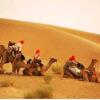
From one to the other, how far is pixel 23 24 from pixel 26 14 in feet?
0.41

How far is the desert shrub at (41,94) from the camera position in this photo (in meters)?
2.12

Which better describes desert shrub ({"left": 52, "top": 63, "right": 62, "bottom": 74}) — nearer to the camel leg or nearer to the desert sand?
the desert sand

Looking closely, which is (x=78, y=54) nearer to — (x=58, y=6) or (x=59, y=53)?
(x=59, y=53)

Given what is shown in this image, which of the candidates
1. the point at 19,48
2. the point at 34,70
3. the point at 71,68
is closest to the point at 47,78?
the point at 34,70

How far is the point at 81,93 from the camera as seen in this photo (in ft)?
7.57

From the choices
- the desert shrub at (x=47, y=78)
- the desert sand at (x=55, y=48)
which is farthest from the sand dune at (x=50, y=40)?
the desert shrub at (x=47, y=78)

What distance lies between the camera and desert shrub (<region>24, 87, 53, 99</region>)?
6.97ft

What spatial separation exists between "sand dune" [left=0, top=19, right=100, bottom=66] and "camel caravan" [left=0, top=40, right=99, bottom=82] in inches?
1.9

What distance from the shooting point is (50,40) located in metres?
2.38

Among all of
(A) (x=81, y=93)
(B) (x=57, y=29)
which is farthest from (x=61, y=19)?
(A) (x=81, y=93)

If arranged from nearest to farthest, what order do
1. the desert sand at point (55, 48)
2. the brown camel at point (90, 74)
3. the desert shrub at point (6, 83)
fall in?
1. the desert shrub at point (6, 83)
2. the desert sand at point (55, 48)
3. the brown camel at point (90, 74)

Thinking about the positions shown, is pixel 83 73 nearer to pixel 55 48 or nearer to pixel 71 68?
pixel 71 68

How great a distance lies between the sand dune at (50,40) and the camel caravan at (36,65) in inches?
1.9

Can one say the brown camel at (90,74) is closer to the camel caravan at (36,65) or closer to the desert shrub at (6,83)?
the camel caravan at (36,65)
